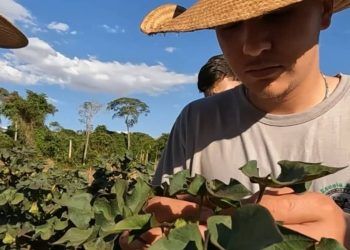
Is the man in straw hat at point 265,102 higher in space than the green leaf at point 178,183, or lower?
higher

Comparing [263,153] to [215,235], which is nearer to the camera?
[215,235]

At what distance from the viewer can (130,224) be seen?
0.58 metres

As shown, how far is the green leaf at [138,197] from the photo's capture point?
2.07 feet

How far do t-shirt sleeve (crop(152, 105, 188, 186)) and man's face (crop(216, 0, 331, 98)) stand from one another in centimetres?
32

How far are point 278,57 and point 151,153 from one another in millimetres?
29582

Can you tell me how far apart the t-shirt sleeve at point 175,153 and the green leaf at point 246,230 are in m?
0.87

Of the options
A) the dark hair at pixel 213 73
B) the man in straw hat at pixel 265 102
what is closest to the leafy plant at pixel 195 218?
the man in straw hat at pixel 265 102

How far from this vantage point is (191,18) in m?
1.08

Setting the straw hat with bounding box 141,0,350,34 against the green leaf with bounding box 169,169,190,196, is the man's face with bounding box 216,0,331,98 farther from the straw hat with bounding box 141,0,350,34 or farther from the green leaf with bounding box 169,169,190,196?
the green leaf with bounding box 169,169,190,196

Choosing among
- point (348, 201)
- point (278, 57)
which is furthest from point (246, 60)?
point (348, 201)

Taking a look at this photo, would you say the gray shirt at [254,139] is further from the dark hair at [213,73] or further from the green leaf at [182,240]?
the dark hair at [213,73]

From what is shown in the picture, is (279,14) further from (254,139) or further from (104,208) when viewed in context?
(104,208)

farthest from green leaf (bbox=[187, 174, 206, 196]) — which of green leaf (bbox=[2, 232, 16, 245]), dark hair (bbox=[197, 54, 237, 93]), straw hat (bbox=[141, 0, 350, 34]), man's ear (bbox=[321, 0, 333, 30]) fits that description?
dark hair (bbox=[197, 54, 237, 93])

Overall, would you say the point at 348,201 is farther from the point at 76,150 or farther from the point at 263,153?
A: the point at 76,150
